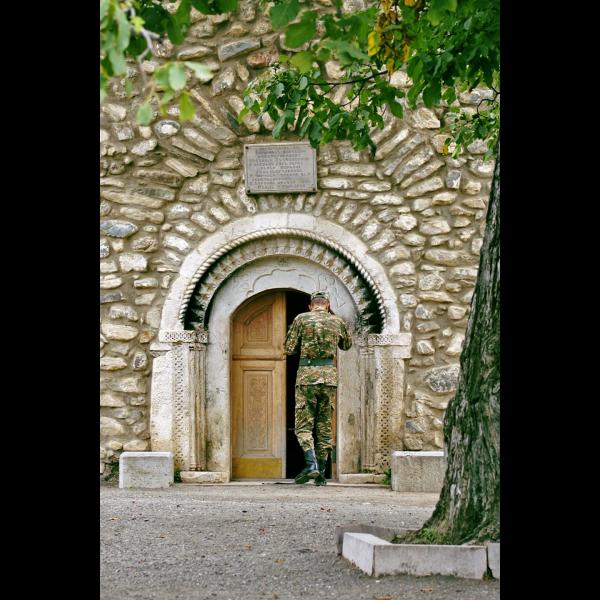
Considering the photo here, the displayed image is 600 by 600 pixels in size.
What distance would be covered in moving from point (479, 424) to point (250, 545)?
171 centimetres

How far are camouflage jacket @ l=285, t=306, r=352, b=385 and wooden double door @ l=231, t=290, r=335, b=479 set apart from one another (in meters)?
0.84

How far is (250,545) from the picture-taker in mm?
4965

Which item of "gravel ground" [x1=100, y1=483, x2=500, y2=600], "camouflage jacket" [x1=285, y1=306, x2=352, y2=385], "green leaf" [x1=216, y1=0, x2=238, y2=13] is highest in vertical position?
"green leaf" [x1=216, y1=0, x2=238, y2=13]

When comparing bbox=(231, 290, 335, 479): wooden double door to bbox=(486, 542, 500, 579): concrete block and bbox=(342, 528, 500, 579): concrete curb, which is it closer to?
bbox=(342, 528, 500, 579): concrete curb

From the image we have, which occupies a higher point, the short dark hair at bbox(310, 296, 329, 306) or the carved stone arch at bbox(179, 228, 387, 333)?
the carved stone arch at bbox(179, 228, 387, 333)

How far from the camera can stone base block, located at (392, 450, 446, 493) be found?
24.3 ft

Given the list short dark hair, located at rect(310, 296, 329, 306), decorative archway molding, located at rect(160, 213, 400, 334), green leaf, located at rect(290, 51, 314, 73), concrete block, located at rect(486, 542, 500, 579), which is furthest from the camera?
decorative archway molding, located at rect(160, 213, 400, 334)

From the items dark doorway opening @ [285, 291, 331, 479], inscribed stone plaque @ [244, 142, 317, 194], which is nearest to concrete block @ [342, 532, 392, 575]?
inscribed stone plaque @ [244, 142, 317, 194]

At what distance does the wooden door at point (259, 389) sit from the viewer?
27.5 feet

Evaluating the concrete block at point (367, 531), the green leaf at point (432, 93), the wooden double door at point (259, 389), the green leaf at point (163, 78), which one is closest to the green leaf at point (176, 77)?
the green leaf at point (163, 78)
